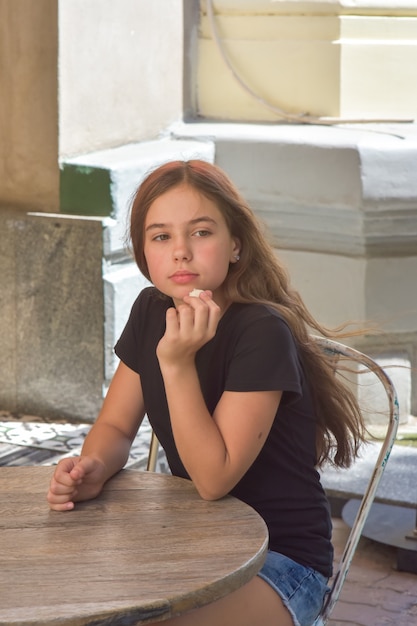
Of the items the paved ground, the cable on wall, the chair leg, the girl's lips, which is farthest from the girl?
the cable on wall

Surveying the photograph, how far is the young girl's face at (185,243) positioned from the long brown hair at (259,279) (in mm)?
31

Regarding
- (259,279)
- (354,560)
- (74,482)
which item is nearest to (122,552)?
(74,482)

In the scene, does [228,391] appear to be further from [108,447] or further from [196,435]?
[108,447]

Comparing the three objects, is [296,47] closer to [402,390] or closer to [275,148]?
[275,148]

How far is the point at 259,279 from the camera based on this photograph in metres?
2.41

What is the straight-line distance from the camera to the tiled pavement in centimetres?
356

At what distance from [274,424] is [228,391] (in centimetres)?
19

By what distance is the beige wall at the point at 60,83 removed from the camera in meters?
4.23

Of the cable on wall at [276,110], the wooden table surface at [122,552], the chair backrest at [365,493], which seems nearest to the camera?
the wooden table surface at [122,552]

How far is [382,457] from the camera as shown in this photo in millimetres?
2395

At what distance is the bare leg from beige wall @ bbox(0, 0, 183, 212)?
253 centimetres

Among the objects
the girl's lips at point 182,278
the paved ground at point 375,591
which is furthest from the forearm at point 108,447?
the paved ground at point 375,591

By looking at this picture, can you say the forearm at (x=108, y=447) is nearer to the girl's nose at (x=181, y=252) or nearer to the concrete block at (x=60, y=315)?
the girl's nose at (x=181, y=252)

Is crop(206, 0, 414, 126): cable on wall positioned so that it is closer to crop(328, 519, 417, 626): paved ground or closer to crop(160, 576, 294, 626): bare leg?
crop(328, 519, 417, 626): paved ground
